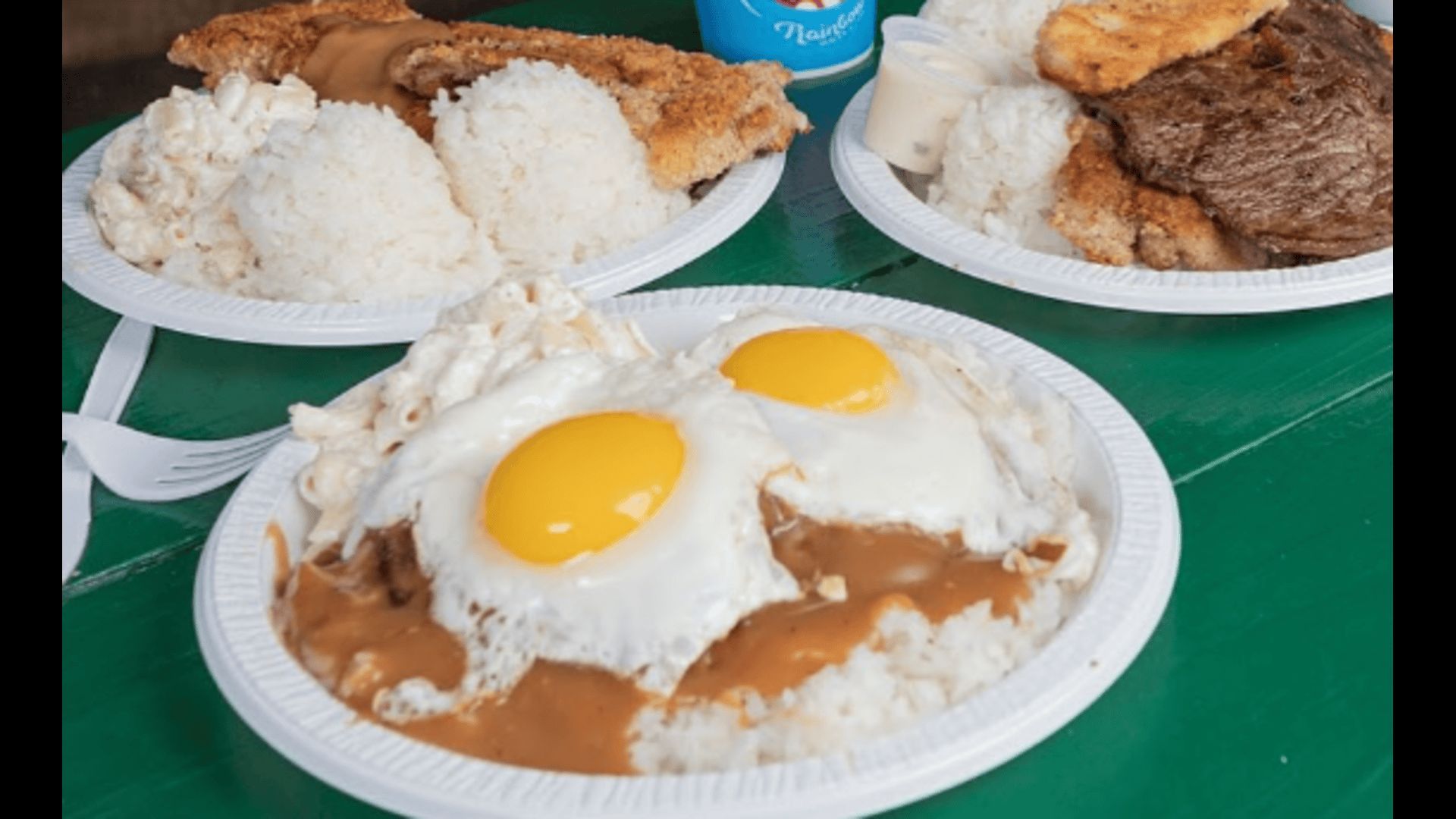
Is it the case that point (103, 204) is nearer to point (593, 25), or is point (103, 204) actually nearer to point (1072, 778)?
point (593, 25)

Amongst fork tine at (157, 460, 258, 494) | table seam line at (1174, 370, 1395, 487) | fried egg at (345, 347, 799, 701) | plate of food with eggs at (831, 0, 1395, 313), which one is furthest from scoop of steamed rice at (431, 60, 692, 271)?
table seam line at (1174, 370, 1395, 487)

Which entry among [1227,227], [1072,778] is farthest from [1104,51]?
[1072,778]

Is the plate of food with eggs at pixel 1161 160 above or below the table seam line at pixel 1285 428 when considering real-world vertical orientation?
above

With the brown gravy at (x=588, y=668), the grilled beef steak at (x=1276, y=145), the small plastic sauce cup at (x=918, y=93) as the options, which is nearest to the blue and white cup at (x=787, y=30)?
the small plastic sauce cup at (x=918, y=93)

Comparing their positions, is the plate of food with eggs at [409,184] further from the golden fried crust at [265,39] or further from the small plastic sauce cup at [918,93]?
the small plastic sauce cup at [918,93]

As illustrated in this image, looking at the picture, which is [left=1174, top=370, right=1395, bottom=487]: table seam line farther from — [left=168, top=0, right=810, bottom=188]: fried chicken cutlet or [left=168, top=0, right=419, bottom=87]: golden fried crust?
[left=168, top=0, right=419, bottom=87]: golden fried crust

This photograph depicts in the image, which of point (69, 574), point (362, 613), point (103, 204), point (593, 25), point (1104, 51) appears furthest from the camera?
point (593, 25)

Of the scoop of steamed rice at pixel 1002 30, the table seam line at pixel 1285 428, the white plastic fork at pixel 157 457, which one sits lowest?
the white plastic fork at pixel 157 457
